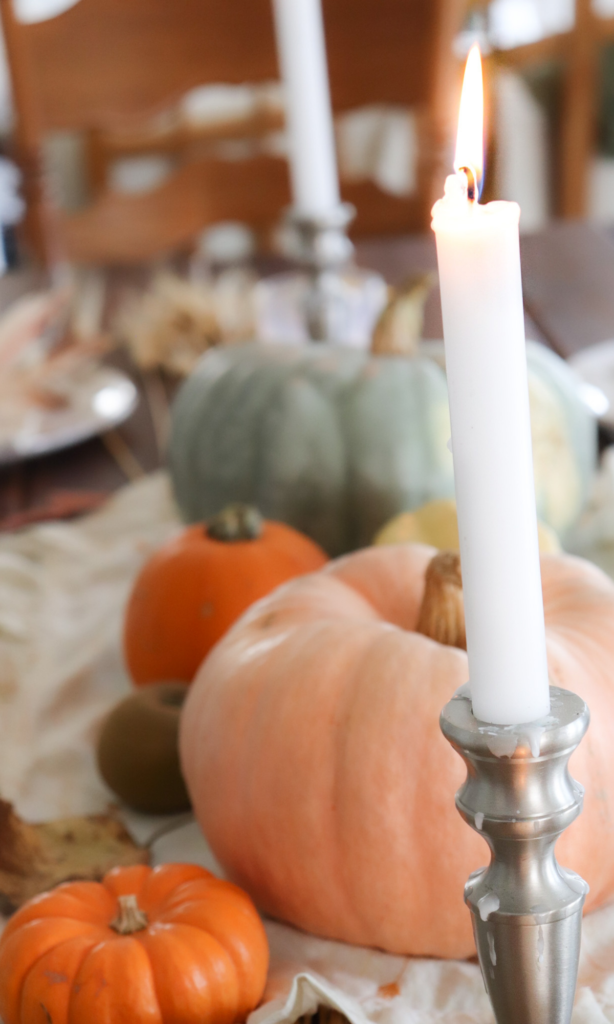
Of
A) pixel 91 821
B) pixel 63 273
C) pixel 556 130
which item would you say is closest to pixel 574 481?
pixel 91 821

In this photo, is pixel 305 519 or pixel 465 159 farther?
pixel 305 519

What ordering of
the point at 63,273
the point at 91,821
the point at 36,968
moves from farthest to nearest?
1. the point at 63,273
2. the point at 91,821
3. the point at 36,968

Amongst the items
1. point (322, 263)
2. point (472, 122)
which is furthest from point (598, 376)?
point (472, 122)

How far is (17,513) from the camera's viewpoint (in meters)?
0.93

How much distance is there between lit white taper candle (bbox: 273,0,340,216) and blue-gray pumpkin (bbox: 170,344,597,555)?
22 centimetres

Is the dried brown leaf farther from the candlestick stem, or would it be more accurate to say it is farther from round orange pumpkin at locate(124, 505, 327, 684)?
the candlestick stem

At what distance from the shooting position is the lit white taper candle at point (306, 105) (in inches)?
37.9

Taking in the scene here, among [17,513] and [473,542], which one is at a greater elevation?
[473,542]

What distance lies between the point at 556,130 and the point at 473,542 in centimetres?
361

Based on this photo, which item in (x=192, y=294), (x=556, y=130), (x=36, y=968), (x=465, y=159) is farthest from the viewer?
(x=556, y=130)

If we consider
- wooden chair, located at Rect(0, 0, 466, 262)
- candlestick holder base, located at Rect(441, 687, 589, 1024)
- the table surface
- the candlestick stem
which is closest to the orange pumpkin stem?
candlestick holder base, located at Rect(441, 687, 589, 1024)

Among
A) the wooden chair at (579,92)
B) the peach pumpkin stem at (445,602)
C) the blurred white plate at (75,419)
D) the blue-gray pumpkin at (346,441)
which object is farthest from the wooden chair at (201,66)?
the wooden chair at (579,92)

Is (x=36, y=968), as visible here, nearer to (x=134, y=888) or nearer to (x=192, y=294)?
(x=134, y=888)

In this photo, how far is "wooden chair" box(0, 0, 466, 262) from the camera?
1.60 meters
